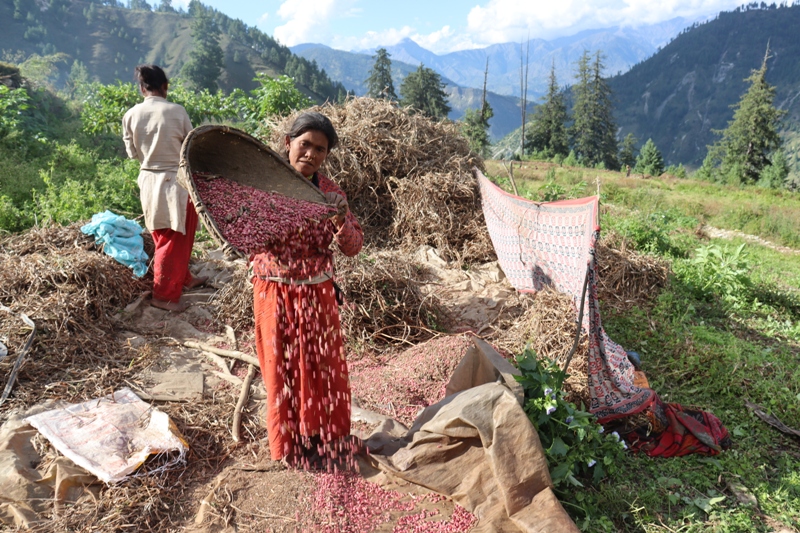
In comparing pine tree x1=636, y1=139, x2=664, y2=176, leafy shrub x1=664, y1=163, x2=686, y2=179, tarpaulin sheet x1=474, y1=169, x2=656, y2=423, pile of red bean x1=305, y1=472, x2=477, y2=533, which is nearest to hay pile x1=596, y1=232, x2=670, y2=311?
tarpaulin sheet x1=474, y1=169, x2=656, y2=423

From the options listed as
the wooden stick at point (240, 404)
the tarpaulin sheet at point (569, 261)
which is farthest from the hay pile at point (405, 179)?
the wooden stick at point (240, 404)

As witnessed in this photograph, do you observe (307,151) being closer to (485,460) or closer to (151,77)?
(485,460)

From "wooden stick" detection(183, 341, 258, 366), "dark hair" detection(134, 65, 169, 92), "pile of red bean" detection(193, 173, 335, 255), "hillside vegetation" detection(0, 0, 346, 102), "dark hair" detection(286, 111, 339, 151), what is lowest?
"wooden stick" detection(183, 341, 258, 366)

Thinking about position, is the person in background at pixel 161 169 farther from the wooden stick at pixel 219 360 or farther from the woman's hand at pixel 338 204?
the woman's hand at pixel 338 204

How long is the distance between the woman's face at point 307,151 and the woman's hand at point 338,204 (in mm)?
160

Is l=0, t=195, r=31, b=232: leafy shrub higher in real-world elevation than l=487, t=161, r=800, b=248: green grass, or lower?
higher

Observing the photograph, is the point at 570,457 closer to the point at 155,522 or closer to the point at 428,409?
the point at 428,409

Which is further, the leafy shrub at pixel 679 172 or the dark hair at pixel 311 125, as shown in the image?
the leafy shrub at pixel 679 172

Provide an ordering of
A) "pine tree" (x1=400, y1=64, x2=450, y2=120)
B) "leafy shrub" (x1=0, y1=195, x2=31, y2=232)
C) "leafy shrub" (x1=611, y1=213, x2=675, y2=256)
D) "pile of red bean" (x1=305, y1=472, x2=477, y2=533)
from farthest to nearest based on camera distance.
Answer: "pine tree" (x1=400, y1=64, x2=450, y2=120), "leafy shrub" (x1=611, y1=213, x2=675, y2=256), "leafy shrub" (x1=0, y1=195, x2=31, y2=232), "pile of red bean" (x1=305, y1=472, x2=477, y2=533)

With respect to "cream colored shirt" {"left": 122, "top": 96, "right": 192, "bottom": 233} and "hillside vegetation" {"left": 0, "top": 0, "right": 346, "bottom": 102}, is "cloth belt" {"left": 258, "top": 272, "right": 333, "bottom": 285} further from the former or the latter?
"hillside vegetation" {"left": 0, "top": 0, "right": 346, "bottom": 102}

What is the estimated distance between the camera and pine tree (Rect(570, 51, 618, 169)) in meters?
43.4

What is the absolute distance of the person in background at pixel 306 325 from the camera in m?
2.09

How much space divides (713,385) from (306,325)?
2.81 metres

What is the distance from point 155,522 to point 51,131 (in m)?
12.4
